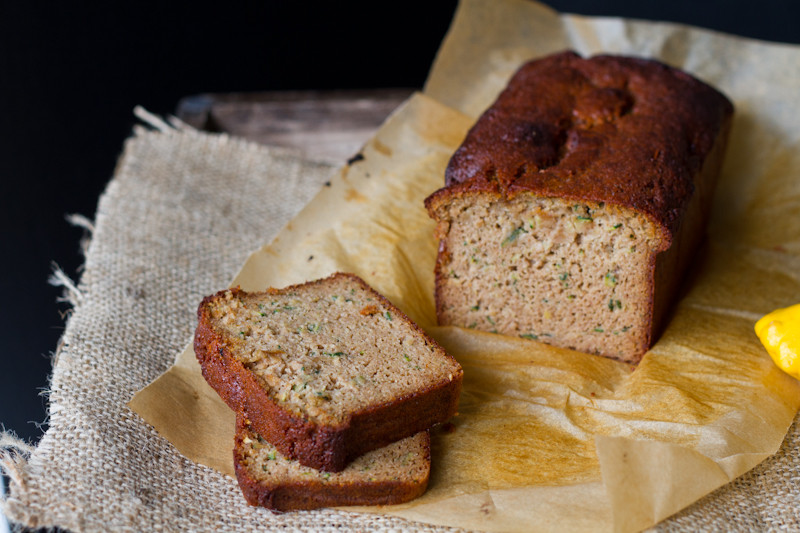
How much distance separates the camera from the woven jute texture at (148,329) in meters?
2.83

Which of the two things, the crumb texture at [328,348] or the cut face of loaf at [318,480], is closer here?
the cut face of loaf at [318,480]

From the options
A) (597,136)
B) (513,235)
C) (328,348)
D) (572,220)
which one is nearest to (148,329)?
(328,348)

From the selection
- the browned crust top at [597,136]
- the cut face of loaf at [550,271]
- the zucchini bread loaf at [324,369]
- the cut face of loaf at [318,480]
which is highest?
the browned crust top at [597,136]

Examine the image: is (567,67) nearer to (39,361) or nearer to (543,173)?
(543,173)

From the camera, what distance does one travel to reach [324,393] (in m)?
2.95

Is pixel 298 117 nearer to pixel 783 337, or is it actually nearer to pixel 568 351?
pixel 568 351

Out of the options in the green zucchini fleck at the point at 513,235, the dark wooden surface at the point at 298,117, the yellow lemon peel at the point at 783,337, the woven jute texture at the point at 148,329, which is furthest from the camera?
the dark wooden surface at the point at 298,117

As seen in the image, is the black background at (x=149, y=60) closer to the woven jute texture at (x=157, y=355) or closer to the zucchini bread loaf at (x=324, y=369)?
the woven jute texture at (x=157, y=355)

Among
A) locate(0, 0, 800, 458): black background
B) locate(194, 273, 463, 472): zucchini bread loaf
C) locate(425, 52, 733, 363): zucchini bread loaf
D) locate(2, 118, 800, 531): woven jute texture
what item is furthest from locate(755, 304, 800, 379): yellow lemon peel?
locate(0, 0, 800, 458): black background

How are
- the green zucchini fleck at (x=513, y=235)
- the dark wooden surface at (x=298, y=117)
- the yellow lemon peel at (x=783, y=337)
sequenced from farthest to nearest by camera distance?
the dark wooden surface at (x=298, y=117) → the green zucchini fleck at (x=513, y=235) → the yellow lemon peel at (x=783, y=337)

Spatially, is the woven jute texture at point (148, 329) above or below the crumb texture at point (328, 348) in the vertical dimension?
below

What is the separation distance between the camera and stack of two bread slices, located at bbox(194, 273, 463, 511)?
9.35 ft

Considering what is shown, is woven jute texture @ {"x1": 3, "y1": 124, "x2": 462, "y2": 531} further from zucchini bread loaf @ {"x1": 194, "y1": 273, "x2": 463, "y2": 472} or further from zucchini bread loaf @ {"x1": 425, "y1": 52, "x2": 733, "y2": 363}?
zucchini bread loaf @ {"x1": 425, "y1": 52, "x2": 733, "y2": 363}

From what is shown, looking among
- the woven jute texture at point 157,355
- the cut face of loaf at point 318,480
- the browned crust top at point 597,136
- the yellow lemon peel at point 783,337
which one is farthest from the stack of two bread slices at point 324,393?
the yellow lemon peel at point 783,337
